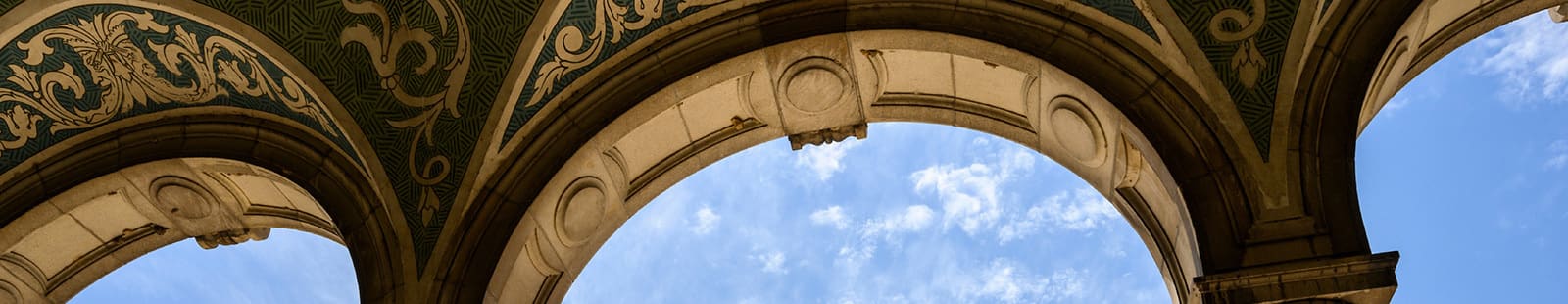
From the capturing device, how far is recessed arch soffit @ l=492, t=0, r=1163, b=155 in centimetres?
685

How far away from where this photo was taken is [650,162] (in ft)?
24.5

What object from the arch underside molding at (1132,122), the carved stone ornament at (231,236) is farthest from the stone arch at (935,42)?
the carved stone ornament at (231,236)

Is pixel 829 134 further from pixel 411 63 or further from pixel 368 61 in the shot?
pixel 368 61

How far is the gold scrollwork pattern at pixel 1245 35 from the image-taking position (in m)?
6.08

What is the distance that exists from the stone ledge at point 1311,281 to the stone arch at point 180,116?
3549mm

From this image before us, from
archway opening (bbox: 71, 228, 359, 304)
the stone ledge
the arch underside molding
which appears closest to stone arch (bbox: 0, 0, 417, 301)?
the arch underside molding

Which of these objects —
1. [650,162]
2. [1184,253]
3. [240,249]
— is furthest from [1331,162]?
[240,249]

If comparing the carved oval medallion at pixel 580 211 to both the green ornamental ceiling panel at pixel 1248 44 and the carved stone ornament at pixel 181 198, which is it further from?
the green ornamental ceiling panel at pixel 1248 44

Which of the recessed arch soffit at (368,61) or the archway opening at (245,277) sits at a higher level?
the archway opening at (245,277)

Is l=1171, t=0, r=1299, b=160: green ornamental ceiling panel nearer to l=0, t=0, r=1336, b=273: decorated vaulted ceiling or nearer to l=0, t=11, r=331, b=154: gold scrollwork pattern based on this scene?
l=0, t=0, r=1336, b=273: decorated vaulted ceiling

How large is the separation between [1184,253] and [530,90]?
10.2ft

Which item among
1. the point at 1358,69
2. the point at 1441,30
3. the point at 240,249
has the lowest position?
the point at 1358,69

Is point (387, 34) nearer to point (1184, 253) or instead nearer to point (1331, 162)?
point (1184, 253)

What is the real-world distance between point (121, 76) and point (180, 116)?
34 cm
